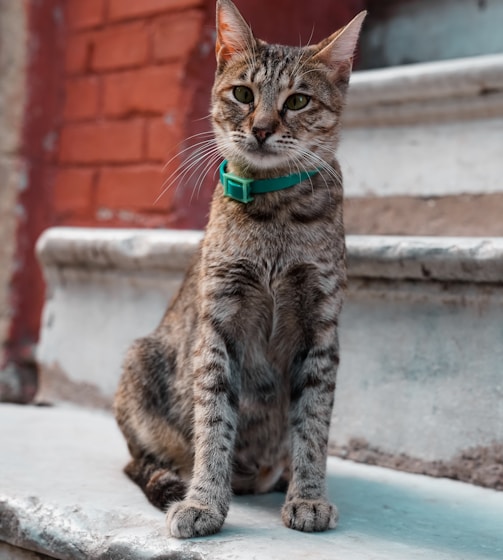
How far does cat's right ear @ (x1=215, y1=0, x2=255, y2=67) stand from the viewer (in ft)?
6.15

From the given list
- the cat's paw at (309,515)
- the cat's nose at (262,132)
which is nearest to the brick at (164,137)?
the cat's nose at (262,132)

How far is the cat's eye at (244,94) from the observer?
5.96 feet

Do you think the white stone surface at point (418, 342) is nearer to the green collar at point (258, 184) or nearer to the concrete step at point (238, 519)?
the concrete step at point (238, 519)

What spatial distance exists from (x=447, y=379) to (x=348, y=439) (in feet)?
1.11

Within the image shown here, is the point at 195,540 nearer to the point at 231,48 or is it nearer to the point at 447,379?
the point at 447,379

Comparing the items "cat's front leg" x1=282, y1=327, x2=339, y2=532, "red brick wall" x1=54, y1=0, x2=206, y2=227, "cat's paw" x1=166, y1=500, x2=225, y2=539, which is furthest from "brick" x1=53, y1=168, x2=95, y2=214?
"cat's paw" x1=166, y1=500, x2=225, y2=539

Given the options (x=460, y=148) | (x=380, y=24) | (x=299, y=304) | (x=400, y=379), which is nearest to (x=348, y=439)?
(x=400, y=379)

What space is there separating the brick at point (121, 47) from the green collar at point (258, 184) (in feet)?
4.16

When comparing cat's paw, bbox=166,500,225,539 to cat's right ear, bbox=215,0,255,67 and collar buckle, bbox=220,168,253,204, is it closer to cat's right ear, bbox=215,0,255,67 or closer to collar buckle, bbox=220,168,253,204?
collar buckle, bbox=220,168,253,204

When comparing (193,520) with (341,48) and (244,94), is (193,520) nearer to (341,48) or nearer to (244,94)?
(244,94)

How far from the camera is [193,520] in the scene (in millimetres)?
1581

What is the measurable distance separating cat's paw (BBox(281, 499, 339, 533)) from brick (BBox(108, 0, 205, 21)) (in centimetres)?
174

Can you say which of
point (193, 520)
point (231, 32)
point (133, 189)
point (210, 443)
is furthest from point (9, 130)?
point (193, 520)

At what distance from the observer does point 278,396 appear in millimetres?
1872
